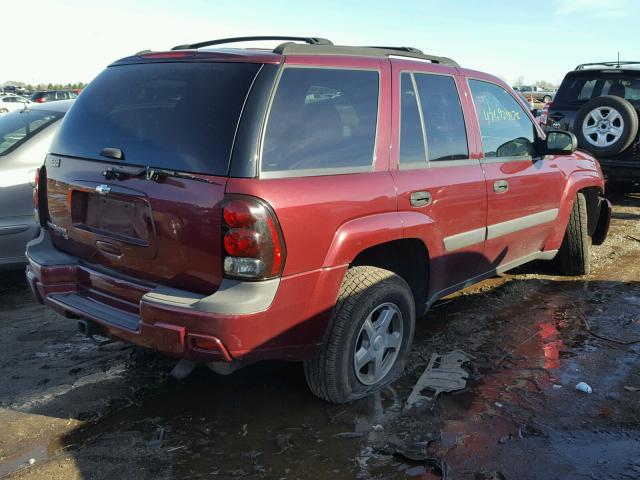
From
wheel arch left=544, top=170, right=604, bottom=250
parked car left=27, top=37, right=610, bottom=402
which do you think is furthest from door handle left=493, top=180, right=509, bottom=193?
wheel arch left=544, top=170, right=604, bottom=250

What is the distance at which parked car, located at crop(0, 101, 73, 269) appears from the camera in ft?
15.4

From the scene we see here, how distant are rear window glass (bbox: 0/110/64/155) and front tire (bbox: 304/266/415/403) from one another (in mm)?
3560

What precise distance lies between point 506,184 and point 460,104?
671 millimetres

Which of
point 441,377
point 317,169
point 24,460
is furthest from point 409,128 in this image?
point 24,460

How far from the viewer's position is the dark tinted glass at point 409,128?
336 centimetres

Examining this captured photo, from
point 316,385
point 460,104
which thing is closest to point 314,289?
point 316,385

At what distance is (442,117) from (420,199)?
27.1 inches

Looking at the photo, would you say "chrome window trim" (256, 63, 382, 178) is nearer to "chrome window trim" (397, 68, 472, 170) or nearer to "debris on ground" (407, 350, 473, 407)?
"chrome window trim" (397, 68, 472, 170)

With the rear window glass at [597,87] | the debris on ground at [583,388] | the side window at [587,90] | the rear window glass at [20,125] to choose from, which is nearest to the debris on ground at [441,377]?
the debris on ground at [583,388]

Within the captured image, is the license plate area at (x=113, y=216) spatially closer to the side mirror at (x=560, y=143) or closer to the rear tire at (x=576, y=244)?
the side mirror at (x=560, y=143)

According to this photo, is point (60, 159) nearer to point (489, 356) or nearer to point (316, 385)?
point (316, 385)

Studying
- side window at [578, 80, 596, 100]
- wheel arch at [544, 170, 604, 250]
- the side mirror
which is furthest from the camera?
side window at [578, 80, 596, 100]

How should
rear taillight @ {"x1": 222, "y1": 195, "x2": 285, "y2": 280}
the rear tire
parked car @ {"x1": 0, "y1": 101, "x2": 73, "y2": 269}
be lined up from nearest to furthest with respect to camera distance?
rear taillight @ {"x1": 222, "y1": 195, "x2": 285, "y2": 280}
parked car @ {"x1": 0, "y1": 101, "x2": 73, "y2": 269}
the rear tire

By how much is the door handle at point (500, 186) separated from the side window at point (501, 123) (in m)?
0.20
